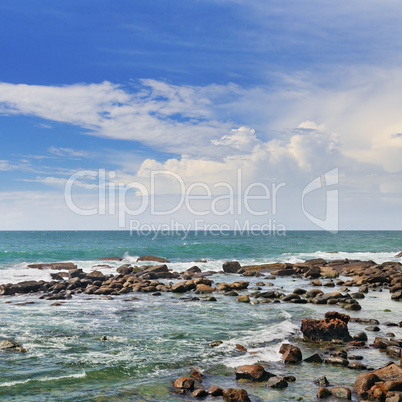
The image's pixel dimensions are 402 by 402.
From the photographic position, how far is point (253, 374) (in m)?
9.84

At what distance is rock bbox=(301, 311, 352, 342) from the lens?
1341 centimetres

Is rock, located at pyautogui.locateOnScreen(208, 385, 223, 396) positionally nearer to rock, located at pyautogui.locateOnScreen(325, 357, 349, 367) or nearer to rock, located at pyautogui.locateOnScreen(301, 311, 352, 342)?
rock, located at pyautogui.locateOnScreen(325, 357, 349, 367)

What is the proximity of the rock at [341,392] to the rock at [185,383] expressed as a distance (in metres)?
3.04

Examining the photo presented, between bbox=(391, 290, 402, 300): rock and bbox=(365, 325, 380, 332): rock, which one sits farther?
bbox=(391, 290, 402, 300): rock

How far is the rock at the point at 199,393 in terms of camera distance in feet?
29.0

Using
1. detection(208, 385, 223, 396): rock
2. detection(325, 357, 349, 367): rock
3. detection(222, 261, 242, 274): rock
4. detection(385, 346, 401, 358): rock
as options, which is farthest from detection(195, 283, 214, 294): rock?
detection(208, 385, 223, 396): rock

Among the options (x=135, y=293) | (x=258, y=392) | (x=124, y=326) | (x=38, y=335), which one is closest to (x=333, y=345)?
(x=258, y=392)

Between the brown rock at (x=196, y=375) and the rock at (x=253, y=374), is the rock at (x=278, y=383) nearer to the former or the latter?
the rock at (x=253, y=374)

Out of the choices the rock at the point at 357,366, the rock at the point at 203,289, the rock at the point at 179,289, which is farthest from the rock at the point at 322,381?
the rock at the point at 179,289

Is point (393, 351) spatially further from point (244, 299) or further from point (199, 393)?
point (244, 299)

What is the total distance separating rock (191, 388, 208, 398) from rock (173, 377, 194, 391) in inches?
10.6

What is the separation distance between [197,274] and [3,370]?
85.1 ft

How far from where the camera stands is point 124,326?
16.1 m

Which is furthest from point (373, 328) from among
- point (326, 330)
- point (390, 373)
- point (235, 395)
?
point (235, 395)
